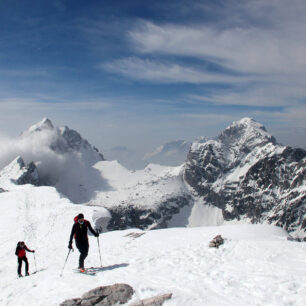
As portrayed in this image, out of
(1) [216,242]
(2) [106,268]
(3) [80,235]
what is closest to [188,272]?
(2) [106,268]

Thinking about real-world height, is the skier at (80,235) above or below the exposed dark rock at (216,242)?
above

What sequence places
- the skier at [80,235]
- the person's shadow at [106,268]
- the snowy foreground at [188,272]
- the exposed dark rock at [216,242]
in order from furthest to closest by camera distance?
the exposed dark rock at [216,242]
the person's shadow at [106,268]
the skier at [80,235]
the snowy foreground at [188,272]

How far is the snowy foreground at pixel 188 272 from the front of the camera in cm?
1288

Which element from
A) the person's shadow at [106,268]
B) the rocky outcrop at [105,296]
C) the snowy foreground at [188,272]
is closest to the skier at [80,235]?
the person's shadow at [106,268]

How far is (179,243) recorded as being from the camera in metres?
24.0

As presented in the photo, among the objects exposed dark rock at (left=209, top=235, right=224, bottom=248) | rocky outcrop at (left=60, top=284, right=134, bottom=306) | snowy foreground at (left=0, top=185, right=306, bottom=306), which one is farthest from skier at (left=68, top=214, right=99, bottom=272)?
exposed dark rock at (left=209, top=235, right=224, bottom=248)

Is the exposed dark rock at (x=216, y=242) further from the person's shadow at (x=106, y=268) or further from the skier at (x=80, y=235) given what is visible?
the skier at (x=80, y=235)

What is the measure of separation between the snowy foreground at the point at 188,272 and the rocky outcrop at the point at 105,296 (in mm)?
503

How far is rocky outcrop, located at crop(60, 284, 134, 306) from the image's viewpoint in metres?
12.5

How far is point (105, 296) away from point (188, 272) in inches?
198

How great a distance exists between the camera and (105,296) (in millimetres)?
13039

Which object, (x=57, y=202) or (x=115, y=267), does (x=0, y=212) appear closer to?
(x=57, y=202)

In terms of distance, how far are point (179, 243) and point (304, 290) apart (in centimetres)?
1226

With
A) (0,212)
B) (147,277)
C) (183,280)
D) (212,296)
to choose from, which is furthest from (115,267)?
(0,212)
